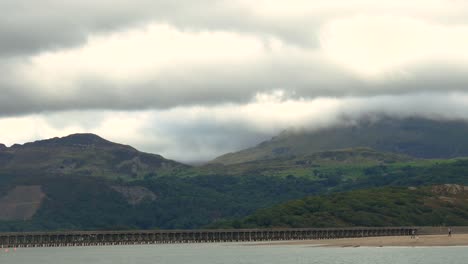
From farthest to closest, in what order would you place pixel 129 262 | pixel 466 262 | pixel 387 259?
pixel 129 262 < pixel 387 259 < pixel 466 262

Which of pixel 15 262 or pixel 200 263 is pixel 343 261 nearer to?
pixel 200 263

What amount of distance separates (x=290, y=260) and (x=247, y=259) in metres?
9.27

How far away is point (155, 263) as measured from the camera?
159125 mm

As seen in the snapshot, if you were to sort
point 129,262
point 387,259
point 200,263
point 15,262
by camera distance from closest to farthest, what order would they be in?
point 387,259, point 200,263, point 129,262, point 15,262

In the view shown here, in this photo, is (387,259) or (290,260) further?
(290,260)

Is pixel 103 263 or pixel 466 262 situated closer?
pixel 466 262

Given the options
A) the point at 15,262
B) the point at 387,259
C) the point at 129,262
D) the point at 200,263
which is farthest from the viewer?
the point at 15,262

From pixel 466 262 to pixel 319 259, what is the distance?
3179cm

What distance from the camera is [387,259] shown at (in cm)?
14588

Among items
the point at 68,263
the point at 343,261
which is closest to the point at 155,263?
the point at 68,263

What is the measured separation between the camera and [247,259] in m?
163

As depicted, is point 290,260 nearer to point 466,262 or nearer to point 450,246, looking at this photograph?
point 466,262

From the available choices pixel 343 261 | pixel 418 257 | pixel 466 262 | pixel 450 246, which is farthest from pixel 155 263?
pixel 450 246

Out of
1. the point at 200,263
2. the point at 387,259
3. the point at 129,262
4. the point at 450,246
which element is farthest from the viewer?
the point at 450,246
